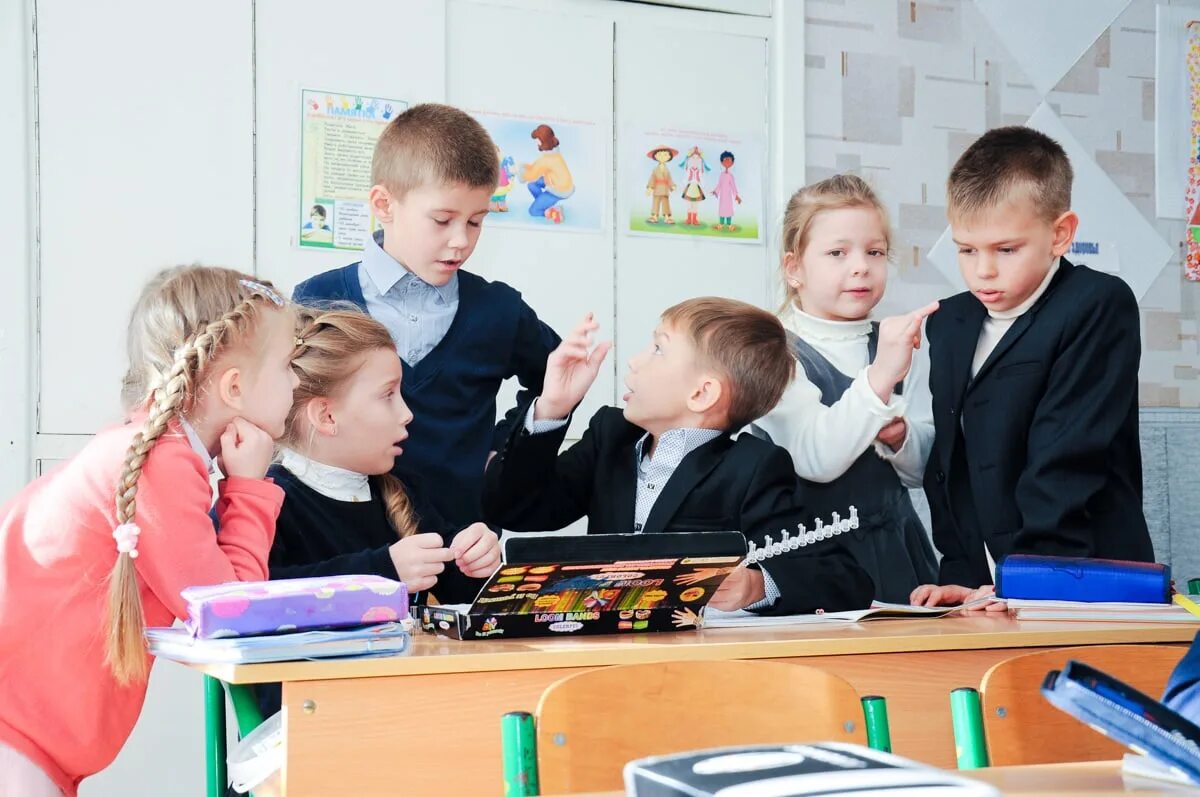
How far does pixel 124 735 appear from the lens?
1725 millimetres

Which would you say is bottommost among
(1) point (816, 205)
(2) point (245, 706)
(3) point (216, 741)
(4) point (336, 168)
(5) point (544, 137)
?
(3) point (216, 741)

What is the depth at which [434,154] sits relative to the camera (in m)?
2.48

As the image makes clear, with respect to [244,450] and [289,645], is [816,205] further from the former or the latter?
[289,645]

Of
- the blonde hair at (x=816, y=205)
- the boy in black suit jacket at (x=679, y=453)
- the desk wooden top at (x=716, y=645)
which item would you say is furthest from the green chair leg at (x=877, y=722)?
the blonde hair at (x=816, y=205)

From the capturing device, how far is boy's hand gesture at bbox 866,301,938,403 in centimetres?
241

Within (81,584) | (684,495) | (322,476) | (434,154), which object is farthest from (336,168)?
(81,584)

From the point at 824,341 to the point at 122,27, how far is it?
1.75 m

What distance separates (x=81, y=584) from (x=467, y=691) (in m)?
0.57

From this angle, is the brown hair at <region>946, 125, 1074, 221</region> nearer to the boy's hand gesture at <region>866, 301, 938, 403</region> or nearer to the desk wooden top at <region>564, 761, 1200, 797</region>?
the boy's hand gesture at <region>866, 301, 938, 403</region>

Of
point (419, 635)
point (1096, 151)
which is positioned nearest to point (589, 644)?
point (419, 635)

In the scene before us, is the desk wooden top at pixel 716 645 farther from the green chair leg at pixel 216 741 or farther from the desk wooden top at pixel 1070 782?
the desk wooden top at pixel 1070 782

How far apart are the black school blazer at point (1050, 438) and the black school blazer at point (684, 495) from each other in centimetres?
30

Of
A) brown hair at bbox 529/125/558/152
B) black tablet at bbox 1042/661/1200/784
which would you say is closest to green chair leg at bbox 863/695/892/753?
black tablet at bbox 1042/661/1200/784

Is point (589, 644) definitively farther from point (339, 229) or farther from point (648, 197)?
point (648, 197)
